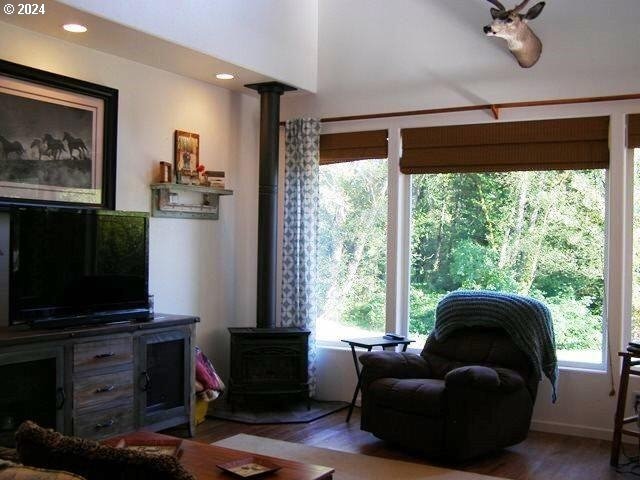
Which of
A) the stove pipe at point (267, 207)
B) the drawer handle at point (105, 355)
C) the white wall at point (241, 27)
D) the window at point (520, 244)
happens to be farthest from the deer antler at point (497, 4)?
the drawer handle at point (105, 355)

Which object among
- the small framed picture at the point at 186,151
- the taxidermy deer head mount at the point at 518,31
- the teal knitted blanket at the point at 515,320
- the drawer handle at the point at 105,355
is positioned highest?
the taxidermy deer head mount at the point at 518,31

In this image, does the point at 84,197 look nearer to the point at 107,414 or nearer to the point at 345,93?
the point at 107,414

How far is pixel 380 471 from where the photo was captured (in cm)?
407

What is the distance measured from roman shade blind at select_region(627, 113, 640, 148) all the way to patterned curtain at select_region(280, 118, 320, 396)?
2.38 meters

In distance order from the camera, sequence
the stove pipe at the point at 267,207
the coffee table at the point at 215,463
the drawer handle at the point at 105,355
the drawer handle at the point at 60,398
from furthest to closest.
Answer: the stove pipe at the point at 267,207, the drawer handle at the point at 105,355, the drawer handle at the point at 60,398, the coffee table at the point at 215,463

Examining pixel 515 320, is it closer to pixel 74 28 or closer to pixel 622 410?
pixel 622 410

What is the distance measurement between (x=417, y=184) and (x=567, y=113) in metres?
1.26

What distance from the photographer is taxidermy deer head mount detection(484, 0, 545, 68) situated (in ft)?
14.9

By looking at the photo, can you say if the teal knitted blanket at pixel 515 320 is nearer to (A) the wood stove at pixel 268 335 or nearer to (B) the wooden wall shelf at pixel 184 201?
(A) the wood stove at pixel 268 335

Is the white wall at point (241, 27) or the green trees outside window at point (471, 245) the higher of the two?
the white wall at point (241, 27)

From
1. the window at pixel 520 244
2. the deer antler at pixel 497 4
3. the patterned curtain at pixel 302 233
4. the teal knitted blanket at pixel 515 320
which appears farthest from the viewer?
the patterned curtain at pixel 302 233

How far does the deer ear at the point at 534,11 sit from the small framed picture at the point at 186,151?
2.54m

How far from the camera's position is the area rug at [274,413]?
517 centimetres

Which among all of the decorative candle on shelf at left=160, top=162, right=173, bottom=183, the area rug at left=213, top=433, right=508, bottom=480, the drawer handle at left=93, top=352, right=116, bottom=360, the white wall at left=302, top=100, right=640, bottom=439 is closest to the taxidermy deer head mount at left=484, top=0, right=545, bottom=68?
the white wall at left=302, top=100, right=640, bottom=439
